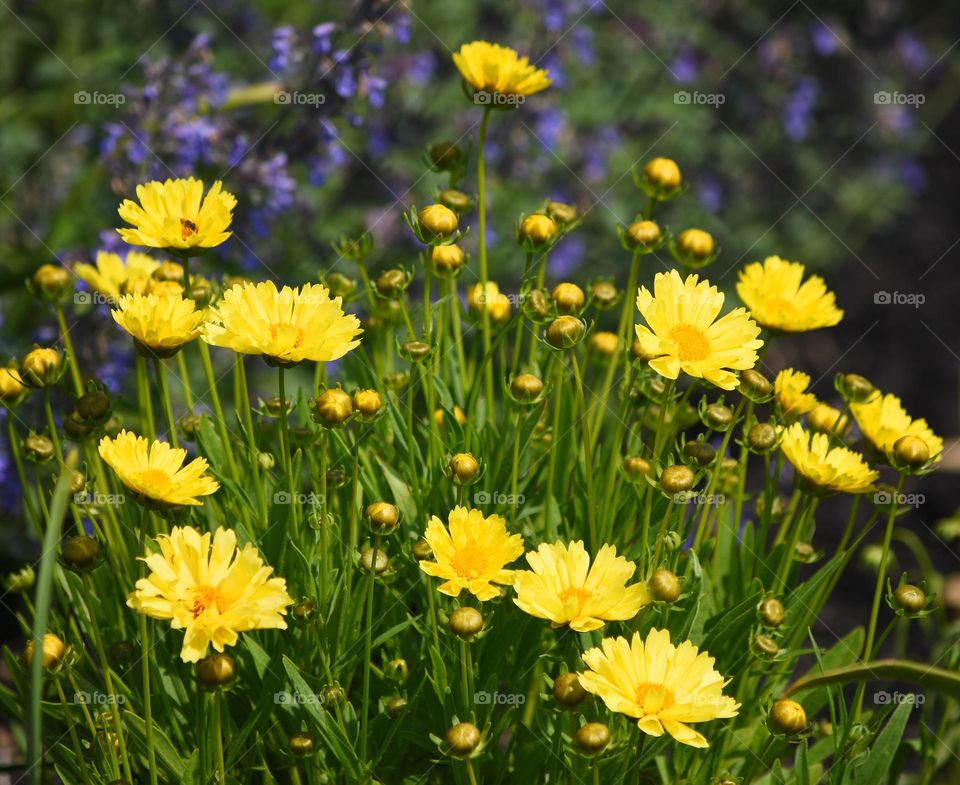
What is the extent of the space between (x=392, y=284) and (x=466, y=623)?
0.62 m

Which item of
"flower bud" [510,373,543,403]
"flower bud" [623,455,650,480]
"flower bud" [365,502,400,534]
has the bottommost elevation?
"flower bud" [623,455,650,480]

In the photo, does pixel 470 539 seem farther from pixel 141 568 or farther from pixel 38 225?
pixel 38 225

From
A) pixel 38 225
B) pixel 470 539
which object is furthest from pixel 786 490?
pixel 38 225

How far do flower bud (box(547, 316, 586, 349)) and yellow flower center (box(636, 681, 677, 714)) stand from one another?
0.47m

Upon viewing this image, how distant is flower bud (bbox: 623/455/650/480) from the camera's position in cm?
171

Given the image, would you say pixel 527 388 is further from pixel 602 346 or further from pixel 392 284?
pixel 602 346

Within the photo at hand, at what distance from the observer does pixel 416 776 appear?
1625 millimetres

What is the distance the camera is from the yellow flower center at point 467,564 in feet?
4.70

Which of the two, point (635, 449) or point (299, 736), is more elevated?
point (635, 449)

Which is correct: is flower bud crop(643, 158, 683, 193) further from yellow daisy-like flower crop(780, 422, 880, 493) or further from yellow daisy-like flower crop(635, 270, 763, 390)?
yellow daisy-like flower crop(780, 422, 880, 493)

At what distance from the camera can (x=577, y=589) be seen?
141 cm

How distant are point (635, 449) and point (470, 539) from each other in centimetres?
58

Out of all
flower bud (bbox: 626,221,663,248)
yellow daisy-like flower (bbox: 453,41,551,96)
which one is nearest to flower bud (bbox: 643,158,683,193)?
flower bud (bbox: 626,221,663,248)

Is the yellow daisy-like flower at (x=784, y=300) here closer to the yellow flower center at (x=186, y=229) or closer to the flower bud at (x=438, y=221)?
the flower bud at (x=438, y=221)
